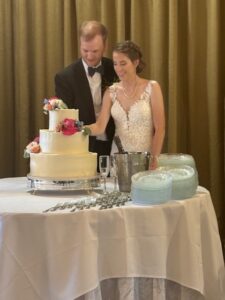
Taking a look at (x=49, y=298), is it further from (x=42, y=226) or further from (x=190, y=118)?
(x=190, y=118)

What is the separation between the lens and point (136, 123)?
3117 millimetres

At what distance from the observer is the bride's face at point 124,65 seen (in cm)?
302

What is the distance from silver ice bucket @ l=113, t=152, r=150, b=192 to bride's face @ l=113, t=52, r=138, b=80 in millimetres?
808

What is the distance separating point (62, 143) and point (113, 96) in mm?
795

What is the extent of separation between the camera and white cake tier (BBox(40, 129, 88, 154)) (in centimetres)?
252

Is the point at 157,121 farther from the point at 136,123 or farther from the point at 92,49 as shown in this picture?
the point at 92,49

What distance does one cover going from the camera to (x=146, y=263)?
2162 mm

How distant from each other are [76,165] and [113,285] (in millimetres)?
615

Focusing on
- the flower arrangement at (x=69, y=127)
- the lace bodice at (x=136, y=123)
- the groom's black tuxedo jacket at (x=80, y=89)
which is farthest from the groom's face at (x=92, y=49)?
the flower arrangement at (x=69, y=127)

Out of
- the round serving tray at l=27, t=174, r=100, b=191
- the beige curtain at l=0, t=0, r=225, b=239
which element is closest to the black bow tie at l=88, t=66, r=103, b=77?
the beige curtain at l=0, t=0, r=225, b=239

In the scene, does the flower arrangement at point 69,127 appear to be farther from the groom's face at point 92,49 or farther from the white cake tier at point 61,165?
the groom's face at point 92,49

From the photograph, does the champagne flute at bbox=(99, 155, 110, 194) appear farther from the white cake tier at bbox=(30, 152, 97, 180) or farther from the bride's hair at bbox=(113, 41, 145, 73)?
the bride's hair at bbox=(113, 41, 145, 73)

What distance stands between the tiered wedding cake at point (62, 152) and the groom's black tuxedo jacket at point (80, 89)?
81 centimetres

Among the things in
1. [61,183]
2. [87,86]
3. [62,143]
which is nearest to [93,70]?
[87,86]
